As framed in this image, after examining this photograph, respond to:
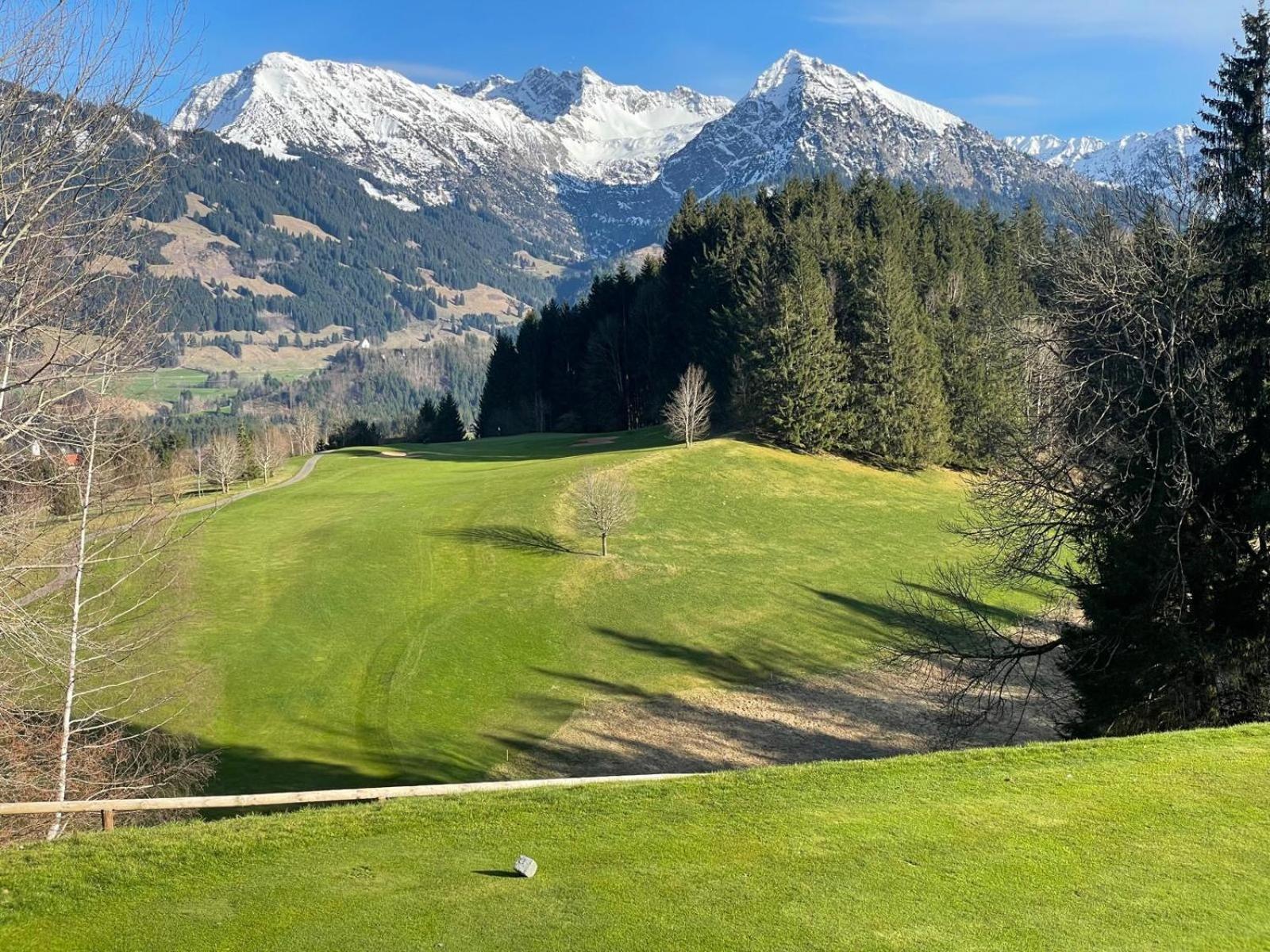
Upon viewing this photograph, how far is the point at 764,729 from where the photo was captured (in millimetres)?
27953

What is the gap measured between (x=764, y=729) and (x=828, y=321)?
39494 millimetres

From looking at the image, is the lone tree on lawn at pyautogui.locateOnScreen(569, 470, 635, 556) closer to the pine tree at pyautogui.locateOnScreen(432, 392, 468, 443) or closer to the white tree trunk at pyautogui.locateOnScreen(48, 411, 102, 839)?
the white tree trunk at pyautogui.locateOnScreen(48, 411, 102, 839)

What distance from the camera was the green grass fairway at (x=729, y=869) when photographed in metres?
7.84

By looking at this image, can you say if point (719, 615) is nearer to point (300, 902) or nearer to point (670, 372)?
point (300, 902)

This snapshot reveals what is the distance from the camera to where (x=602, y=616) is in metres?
35.4

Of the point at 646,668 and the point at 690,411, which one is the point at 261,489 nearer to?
the point at 690,411

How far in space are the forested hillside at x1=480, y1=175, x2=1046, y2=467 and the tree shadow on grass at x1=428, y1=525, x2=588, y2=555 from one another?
74.7 ft

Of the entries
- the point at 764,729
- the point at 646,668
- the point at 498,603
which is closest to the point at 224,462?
the point at 498,603

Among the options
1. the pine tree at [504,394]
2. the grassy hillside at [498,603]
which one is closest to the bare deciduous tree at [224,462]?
the grassy hillside at [498,603]

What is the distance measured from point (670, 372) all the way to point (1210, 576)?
64904 mm

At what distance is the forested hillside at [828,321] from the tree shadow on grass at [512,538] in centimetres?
2276

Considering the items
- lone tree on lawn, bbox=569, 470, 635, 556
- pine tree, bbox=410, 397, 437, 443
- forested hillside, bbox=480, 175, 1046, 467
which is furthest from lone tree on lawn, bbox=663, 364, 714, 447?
pine tree, bbox=410, 397, 437, 443

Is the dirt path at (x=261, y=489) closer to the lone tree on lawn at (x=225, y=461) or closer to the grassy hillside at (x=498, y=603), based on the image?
the grassy hillside at (x=498, y=603)

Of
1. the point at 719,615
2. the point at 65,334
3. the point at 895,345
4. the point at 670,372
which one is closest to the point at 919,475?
the point at 895,345
